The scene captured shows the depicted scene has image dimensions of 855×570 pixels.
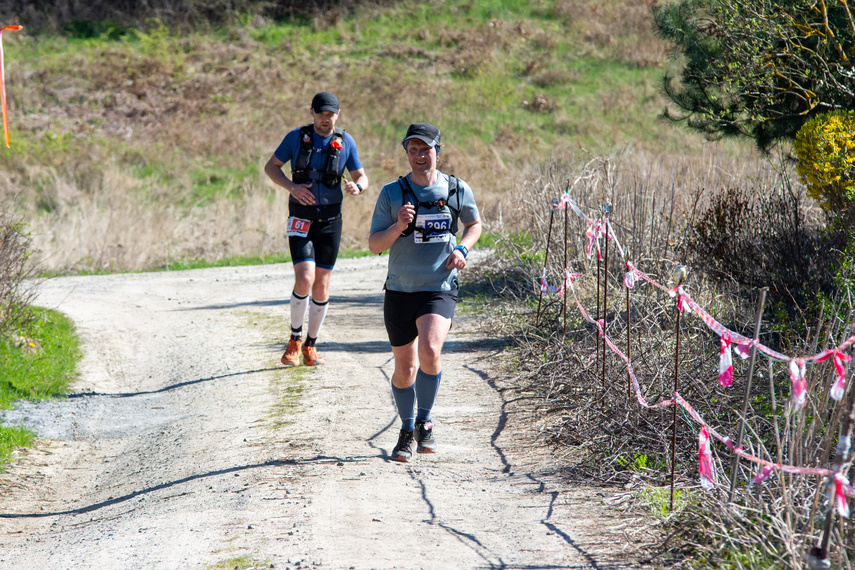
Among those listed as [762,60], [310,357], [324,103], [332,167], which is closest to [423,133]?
[324,103]

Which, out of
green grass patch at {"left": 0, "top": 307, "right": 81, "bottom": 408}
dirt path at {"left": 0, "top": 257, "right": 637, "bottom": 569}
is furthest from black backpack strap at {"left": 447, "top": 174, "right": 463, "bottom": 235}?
green grass patch at {"left": 0, "top": 307, "right": 81, "bottom": 408}

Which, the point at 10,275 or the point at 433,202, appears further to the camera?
the point at 10,275

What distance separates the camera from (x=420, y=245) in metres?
4.79

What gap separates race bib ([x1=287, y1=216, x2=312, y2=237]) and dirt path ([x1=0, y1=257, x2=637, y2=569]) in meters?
1.22

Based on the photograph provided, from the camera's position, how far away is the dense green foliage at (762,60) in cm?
837

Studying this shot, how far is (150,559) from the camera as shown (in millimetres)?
3922

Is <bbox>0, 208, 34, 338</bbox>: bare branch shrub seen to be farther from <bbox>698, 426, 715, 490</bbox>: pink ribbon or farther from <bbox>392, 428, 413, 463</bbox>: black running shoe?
<bbox>698, 426, 715, 490</bbox>: pink ribbon

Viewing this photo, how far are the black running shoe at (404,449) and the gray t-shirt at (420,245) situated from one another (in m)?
0.94

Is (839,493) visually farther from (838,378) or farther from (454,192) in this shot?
(454,192)

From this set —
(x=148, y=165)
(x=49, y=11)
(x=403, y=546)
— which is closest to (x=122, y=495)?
(x=403, y=546)

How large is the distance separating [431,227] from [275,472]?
1.69m

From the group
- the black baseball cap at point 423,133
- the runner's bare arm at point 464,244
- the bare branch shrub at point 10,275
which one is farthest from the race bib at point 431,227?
the bare branch shrub at point 10,275

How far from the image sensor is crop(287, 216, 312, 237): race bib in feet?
21.9

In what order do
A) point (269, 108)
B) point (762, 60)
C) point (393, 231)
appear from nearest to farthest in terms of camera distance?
point (393, 231), point (762, 60), point (269, 108)
